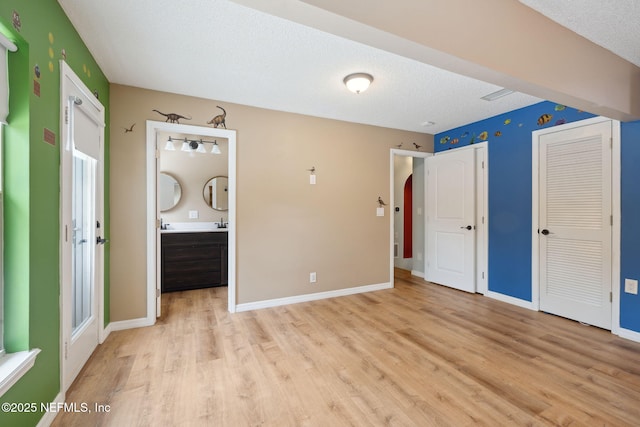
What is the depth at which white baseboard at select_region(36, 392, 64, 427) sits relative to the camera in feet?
4.85

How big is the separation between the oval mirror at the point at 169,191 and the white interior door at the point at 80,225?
2.14m

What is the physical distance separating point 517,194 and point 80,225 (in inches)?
183

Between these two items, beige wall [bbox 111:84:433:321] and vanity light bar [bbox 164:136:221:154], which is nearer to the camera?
beige wall [bbox 111:84:433:321]

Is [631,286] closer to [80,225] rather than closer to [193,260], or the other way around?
[80,225]

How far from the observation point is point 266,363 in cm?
220

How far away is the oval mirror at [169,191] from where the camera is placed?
4602 millimetres

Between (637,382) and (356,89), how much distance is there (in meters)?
3.09

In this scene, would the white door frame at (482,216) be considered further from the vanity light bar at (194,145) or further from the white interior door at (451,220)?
the vanity light bar at (194,145)

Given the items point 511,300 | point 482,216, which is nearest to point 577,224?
point 482,216

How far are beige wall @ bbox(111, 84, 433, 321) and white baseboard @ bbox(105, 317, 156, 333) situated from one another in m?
0.06

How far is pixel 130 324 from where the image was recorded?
111 inches

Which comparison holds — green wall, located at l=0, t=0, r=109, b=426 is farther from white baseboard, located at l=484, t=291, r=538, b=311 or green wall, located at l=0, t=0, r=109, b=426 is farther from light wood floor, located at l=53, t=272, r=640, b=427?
white baseboard, located at l=484, t=291, r=538, b=311

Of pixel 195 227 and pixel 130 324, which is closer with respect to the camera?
pixel 130 324

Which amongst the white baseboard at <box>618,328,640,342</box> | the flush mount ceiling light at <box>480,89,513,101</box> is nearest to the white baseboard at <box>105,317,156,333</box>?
the flush mount ceiling light at <box>480,89,513,101</box>
